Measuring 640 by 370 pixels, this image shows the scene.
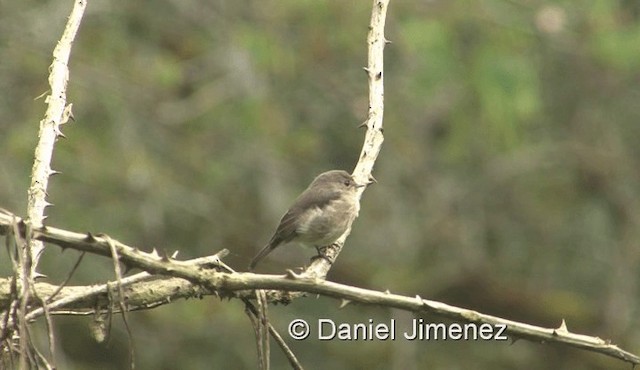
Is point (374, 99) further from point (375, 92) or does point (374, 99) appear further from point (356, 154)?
point (356, 154)

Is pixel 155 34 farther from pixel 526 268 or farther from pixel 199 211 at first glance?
pixel 526 268

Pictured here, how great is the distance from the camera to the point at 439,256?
1164 cm

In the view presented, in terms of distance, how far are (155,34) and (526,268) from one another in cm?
444

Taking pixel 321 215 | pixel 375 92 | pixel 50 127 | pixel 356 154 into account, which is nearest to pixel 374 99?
pixel 375 92

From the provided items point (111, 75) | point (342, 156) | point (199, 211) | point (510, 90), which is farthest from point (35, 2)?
point (510, 90)

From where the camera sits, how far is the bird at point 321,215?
5.65m

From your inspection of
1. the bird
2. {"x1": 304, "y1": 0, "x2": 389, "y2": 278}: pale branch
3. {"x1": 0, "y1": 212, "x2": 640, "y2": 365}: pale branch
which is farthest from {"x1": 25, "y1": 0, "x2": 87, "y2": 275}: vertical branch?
the bird

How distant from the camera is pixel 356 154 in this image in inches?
470

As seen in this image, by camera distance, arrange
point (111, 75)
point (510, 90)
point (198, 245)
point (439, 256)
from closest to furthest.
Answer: point (510, 90), point (111, 75), point (198, 245), point (439, 256)

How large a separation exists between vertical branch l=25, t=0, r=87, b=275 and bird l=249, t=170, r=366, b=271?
77.8 inches

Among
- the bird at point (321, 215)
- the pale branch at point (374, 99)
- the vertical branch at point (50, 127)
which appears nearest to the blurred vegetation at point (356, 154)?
the bird at point (321, 215)

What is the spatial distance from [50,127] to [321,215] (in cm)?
261

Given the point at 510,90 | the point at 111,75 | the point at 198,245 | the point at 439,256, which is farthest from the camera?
the point at 439,256

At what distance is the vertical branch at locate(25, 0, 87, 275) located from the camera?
3.33 metres
